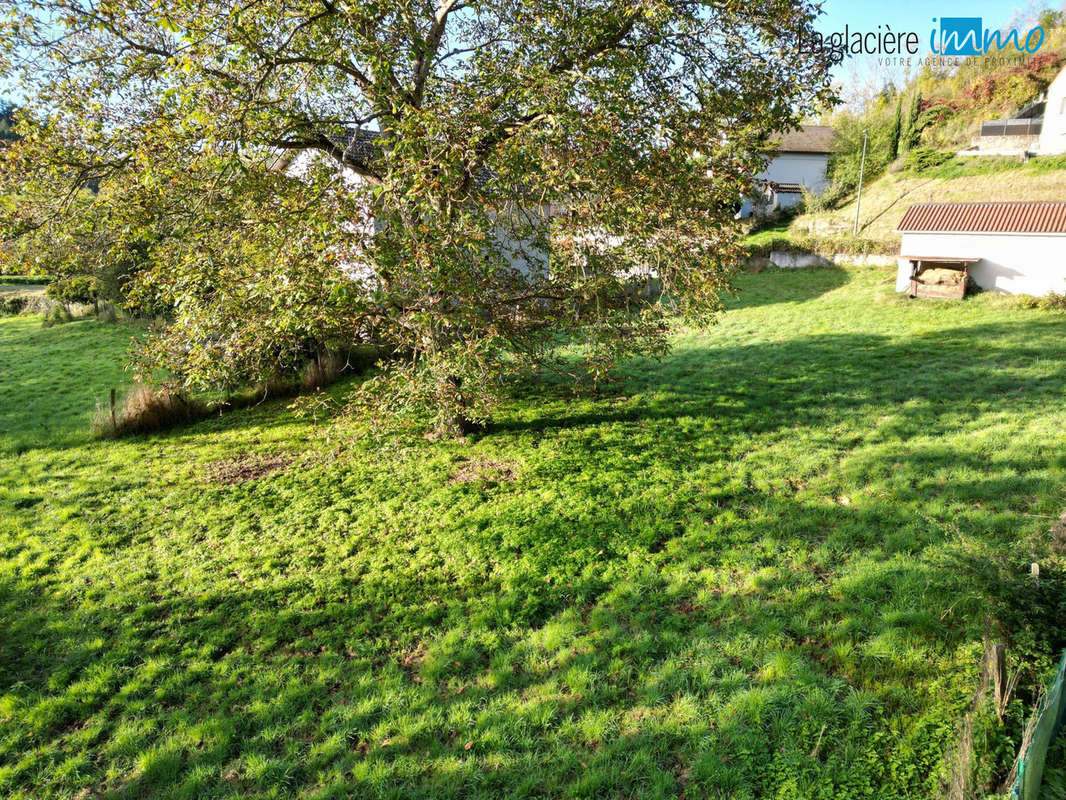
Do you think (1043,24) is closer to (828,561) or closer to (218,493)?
(828,561)

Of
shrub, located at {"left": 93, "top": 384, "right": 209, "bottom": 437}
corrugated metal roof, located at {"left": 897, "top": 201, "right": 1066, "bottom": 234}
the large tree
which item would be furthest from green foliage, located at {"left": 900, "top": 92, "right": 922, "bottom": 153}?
shrub, located at {"left": 93, "top": 384, "right": 209, "bottom": 437}

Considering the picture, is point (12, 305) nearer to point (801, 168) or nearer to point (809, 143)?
point (801, 168)

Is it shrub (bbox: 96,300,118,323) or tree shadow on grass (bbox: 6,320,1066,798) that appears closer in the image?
tree shadow on grass (bbox: 6,320,1066,798)

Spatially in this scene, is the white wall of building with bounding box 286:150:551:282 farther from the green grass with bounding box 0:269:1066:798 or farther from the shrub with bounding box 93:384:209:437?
the shrub with bounding box 93:384:209:437

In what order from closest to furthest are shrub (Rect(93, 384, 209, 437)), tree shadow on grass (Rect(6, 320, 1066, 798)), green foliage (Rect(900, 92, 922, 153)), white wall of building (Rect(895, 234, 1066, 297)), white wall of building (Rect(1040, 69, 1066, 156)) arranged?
tree shadow on grass (Rect(6, 320, 1066, 798)), shrub (Rect(93, 384, 209, 437)), white wall of building (Rect(895, 234, 1066, 297)), white wall of building (Rect(1040, 69, 1066, 156)), green foliage (Rect(900, 92, 922, 153))

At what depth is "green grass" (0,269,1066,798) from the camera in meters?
4.09

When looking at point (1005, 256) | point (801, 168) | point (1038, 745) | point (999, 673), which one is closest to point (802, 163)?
point (801, 168)

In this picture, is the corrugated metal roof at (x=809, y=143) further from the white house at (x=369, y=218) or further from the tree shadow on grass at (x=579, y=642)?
the tree shadow on grass at (x=579, y=642)

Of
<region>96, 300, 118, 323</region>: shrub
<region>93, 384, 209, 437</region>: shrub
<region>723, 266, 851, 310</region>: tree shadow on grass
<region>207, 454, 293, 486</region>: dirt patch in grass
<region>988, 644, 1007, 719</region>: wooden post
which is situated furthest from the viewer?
<region>96, 300, 118, 323</region>: shrub

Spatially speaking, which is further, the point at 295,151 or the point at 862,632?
the point at 295,151

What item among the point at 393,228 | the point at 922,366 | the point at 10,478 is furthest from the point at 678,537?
the point at 10,478

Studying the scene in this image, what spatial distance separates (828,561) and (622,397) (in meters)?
6.38

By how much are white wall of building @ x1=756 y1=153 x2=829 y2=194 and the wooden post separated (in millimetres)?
43365

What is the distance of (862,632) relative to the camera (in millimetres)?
4941
